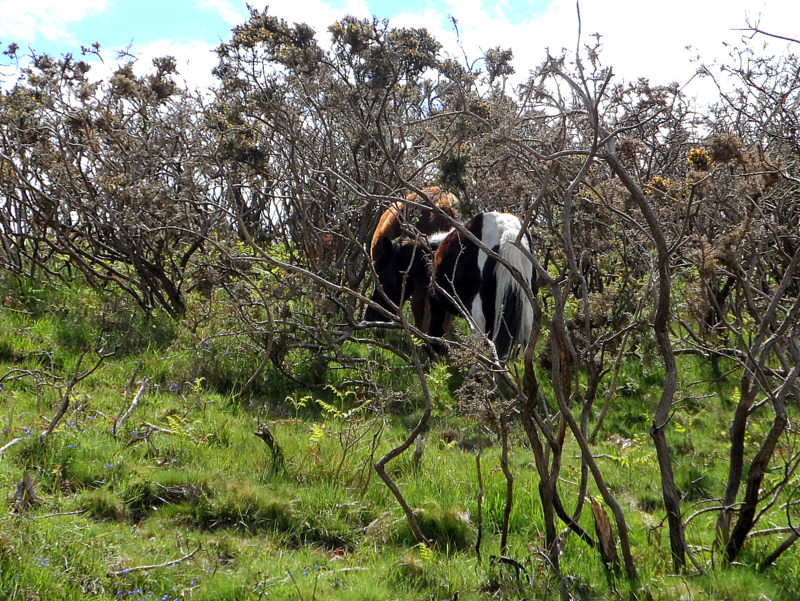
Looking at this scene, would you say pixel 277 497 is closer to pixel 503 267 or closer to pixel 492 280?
pixel 503 267

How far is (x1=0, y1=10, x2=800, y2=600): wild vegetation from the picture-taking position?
3.66 meters

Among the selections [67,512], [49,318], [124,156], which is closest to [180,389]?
[49,318]

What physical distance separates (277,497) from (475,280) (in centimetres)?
329

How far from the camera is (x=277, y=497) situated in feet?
15.5

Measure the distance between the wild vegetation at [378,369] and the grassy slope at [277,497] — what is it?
20mm

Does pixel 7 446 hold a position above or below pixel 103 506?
above

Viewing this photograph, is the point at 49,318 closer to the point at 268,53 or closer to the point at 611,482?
the point at 268,53

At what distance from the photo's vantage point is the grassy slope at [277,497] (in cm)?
365

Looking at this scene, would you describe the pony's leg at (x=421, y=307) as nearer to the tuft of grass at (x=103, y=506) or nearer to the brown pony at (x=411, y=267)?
the brown pony at (x=411, y=267)

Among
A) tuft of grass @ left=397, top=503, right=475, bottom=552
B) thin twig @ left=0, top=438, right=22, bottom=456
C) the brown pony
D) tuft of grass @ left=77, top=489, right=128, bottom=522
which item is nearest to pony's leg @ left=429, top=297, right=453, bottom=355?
the brown pony

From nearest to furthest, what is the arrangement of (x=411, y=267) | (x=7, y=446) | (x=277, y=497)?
(x=7, y=446), (x=277, y=497), (x=411, y=267)

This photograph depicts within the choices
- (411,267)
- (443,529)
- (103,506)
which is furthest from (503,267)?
(103,506)

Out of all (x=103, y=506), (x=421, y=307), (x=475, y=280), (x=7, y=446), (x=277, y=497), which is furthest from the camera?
(x=421, y=307)

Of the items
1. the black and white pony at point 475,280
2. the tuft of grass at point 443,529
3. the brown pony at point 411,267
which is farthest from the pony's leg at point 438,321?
the tuft of grass at point 443,529
